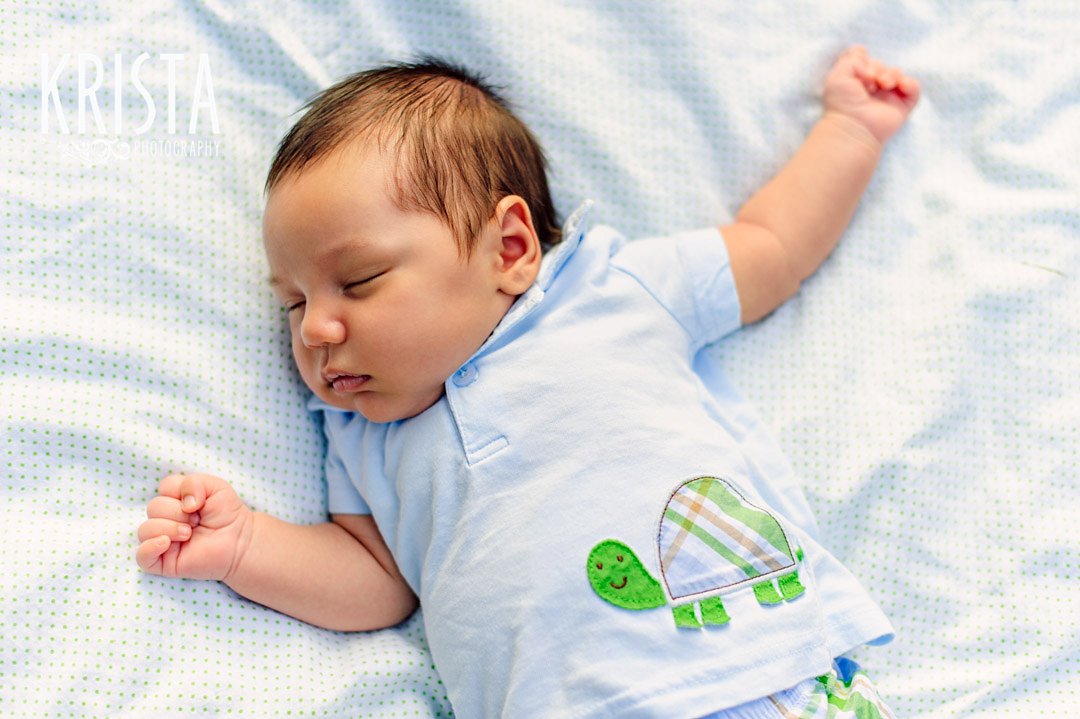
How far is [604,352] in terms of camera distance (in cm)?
149

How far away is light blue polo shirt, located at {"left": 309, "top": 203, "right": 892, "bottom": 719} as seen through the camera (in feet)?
4.40

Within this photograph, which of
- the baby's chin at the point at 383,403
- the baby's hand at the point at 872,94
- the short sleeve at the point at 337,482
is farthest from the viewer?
the baby's hand at the point at 872,94

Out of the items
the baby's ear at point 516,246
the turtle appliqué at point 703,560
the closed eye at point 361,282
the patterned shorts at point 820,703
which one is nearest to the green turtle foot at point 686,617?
the turtle appliqué at point 703,560

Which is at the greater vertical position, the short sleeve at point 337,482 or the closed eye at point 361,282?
the closed eye at point 361,282

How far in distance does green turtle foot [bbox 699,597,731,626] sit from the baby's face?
0.48m

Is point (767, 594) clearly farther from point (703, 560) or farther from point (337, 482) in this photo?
point (337, 482)

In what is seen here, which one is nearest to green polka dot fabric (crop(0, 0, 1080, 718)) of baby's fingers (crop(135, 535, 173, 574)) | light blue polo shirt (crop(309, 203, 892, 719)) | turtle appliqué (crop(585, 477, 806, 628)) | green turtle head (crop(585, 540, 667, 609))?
baby's fingers (crop(135, 535, 173, 574))

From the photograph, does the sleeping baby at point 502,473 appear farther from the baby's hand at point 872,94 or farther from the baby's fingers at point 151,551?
the baby's hand at point 872,94

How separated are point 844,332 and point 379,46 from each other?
91 cm

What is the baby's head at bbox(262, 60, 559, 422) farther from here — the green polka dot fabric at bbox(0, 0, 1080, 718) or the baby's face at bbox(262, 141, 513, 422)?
the green polka dot fabric at bbox(0, 0, 1080, 718)

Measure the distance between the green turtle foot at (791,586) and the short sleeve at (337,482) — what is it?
0.62 m

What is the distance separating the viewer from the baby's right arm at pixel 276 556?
Answer: 1.40m

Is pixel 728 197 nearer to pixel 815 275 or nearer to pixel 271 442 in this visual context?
pixel 815 275

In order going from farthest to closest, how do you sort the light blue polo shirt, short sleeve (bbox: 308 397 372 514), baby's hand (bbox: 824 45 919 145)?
baby's hand (bbox: 824 45 919 145) < short sleeve (bbox: 308 397 372 514) < the light blue polo shirt
